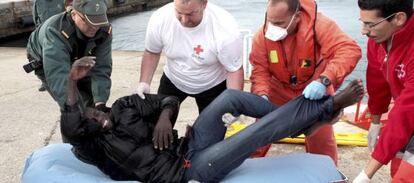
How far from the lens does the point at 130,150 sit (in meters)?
2.76

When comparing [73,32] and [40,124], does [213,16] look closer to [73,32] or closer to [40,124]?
[73,32]

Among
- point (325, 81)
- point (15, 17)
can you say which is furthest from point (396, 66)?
point (15, 17)

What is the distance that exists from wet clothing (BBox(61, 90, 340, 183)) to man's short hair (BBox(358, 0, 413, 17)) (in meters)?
0.57

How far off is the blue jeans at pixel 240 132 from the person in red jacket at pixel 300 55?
10 centimetres

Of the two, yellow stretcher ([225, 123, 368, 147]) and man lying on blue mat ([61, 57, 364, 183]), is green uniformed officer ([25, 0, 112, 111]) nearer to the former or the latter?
man lying on blue mat ([61, 57, 364, 183])

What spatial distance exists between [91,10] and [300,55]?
45.7 inches

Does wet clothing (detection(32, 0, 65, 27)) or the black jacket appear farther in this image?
wet clothing (detection(32, 0, 65, 27))

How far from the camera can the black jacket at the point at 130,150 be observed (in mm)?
2752

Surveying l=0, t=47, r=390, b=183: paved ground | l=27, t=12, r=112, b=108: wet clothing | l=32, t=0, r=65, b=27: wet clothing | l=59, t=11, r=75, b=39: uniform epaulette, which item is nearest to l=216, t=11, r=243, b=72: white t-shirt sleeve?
l=27, t=12, r=112, b=108: wet clothing

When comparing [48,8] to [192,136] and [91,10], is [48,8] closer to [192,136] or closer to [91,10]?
[91,10]

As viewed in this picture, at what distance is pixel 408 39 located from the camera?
2.20m

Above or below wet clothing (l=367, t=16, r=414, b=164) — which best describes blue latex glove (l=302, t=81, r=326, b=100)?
below

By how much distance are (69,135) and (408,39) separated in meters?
1.65

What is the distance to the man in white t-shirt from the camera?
2926 mm
